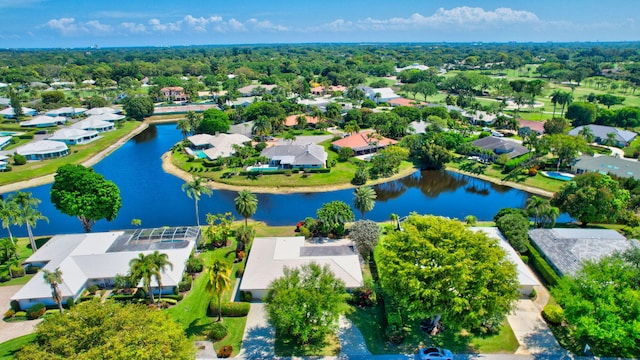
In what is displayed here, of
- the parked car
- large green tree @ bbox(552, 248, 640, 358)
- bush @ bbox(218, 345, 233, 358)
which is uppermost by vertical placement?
large green tree @ bbox(552, 248, 640, 358)

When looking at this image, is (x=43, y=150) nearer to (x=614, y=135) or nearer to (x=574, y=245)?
(x=574, y=245)

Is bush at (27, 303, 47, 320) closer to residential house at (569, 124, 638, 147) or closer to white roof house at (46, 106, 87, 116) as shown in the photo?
residential house at (569, 124, 638, 147)

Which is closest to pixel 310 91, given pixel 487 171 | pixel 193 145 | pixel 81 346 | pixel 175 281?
pixel 193 145

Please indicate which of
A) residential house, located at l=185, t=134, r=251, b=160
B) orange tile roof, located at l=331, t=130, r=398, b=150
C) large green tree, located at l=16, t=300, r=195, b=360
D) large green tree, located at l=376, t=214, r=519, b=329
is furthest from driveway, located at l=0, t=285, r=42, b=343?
orange tile roof, located at l=331, t=130, r=398, b=150

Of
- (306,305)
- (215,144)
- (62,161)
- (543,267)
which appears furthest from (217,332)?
(62,161)

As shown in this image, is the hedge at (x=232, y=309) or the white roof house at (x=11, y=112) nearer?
the hedge at (x=232, y=309)

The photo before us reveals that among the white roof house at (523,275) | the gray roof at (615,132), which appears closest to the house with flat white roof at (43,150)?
the white roof house at (523,275)

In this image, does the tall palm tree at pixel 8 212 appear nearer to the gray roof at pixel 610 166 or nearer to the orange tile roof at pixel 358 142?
the orange tile roof at pixel 358 142
